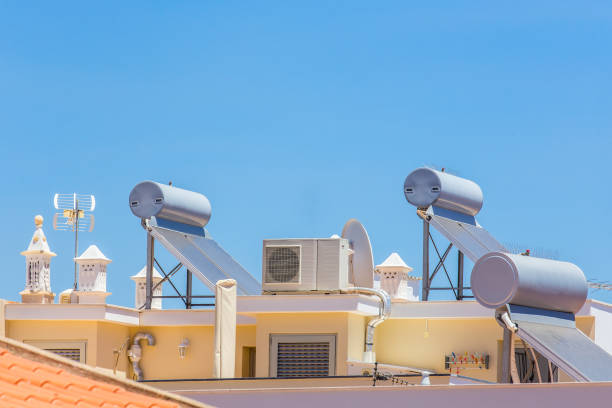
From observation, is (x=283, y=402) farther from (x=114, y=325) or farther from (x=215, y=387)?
(x=114, y=325)

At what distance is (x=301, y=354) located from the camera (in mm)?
24250

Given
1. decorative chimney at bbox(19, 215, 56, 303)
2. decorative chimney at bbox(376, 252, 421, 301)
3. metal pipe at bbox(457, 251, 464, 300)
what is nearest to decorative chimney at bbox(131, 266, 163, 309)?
decorative chimney at bbox(19, 215, 56, 303)

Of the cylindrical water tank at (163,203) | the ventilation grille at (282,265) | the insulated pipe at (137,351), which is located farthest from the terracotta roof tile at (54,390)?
the cylindrical water tank at (163,203)

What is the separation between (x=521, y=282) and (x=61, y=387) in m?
13.8

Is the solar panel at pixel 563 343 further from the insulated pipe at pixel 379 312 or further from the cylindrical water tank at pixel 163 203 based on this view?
the cylindrical water tank at pixel 163 203

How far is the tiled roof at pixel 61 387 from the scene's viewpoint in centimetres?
780

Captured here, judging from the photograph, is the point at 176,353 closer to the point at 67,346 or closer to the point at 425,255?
the point at 67,346

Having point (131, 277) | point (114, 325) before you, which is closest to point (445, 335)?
point (114, 325)

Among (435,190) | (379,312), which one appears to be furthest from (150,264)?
(435,190)

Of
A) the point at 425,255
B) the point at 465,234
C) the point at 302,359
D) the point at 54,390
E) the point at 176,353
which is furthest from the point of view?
the point at 425,255

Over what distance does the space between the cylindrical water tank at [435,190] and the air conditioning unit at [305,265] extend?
10.9ft

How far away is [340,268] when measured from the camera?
24.2 m

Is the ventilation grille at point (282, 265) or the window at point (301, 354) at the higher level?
the ventilation grille at point (282, 265)

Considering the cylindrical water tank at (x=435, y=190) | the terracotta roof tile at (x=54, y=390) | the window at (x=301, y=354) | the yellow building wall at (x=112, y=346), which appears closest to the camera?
the terracotta roof tile at (x=54, y=390)
